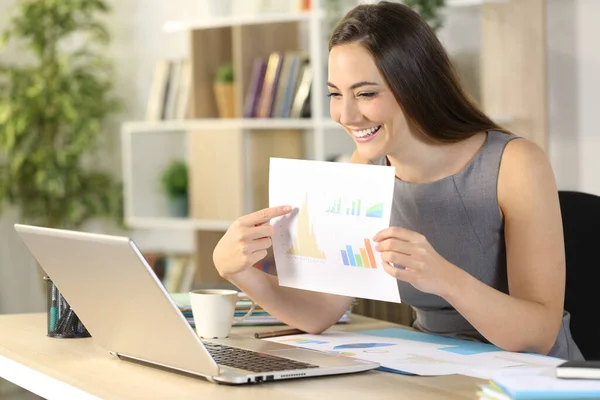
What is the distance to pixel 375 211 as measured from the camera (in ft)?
4.86

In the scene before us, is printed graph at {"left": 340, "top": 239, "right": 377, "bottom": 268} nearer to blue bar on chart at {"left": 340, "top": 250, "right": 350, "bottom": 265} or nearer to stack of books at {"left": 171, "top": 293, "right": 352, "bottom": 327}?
blue bar on chart at {"left": 340, "top": 250, "right": 350, "bottom": 265}

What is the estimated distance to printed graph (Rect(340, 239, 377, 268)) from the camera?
1523 mm

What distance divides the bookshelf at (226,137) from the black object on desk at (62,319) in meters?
2.17

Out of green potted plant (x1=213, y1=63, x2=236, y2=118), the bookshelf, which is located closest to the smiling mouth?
the bookshelf

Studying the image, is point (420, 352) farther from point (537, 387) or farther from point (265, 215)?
point (537, 387)

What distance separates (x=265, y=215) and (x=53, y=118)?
333cm

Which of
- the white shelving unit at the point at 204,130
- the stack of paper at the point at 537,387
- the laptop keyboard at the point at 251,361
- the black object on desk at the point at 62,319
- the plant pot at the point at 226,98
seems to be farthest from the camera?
the plant pot at the point at 226,98

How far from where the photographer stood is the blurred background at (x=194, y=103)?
333 centimetres

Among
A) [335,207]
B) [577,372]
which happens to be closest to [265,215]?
[335,207]

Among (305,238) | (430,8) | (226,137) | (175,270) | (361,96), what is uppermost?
(430,8)

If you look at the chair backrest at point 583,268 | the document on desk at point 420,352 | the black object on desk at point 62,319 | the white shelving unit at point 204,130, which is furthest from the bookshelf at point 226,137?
the black object on desk at point 62,319

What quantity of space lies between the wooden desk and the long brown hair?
0.59m

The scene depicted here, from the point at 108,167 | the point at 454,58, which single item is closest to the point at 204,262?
the point at 108,167

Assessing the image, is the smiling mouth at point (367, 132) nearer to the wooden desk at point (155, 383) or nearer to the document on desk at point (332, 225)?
the document on desk at point (332, 225)
